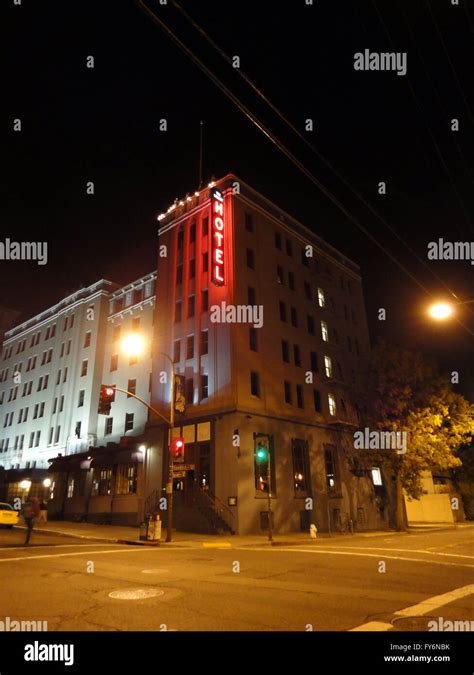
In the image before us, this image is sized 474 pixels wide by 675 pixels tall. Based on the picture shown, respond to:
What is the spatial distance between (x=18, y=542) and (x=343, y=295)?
32.6 m

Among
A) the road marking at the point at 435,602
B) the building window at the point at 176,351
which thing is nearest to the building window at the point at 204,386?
the building window at the point at 176,351

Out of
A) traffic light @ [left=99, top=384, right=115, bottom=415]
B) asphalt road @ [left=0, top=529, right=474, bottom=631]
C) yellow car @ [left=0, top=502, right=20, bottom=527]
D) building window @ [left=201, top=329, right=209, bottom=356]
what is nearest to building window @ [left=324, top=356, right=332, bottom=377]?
building window @ [left=201, top=329, right=209, bottom=356]

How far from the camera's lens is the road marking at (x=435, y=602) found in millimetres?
7031

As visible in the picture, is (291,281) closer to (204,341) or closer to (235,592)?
(204,341)

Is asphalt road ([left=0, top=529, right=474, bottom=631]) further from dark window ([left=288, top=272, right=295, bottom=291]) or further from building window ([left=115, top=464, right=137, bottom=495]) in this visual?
dark window ([left=288, top=272, right=295, bottom=291])

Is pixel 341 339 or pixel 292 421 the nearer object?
pixel 292 421

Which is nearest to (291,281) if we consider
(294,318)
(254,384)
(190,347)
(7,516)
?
(294,318)

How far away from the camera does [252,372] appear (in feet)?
97.6

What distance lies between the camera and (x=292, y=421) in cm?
3119

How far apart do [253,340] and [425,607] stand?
23.8 metres

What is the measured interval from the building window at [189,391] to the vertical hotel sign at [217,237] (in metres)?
6.79

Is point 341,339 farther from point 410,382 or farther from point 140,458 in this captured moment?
point 140,458
